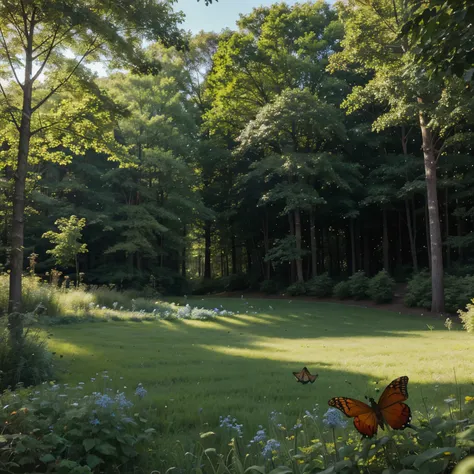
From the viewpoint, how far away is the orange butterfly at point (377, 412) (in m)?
2.12

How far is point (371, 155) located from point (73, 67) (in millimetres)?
26389

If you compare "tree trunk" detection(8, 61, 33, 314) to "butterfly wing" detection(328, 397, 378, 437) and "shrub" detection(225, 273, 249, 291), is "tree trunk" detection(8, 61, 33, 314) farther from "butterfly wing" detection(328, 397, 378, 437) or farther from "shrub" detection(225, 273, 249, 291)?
"shrub" detection(225, 273, 249, 291)

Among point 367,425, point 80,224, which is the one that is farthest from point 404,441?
point 80,224

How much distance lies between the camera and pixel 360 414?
2148 mm

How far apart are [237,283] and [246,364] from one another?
1097 inches

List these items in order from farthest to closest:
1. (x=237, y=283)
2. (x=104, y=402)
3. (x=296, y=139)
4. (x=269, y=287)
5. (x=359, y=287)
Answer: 1. (x=237, y=283)
2. (x=269, y=287)
3. (x=296, y=139)
4. (x=359, y=287)
5. (x=104, y=402)

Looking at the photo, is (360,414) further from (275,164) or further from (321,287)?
(275,164)

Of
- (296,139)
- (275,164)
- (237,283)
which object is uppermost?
(296,139)

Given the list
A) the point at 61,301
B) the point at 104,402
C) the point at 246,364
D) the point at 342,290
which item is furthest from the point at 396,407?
the point at 342,290

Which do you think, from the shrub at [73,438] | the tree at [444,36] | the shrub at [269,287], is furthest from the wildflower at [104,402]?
the shrub at [269,287]

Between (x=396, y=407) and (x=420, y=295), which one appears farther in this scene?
(x=420, y=295)

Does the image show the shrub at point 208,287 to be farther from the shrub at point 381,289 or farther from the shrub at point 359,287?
the shrub at point 381,289

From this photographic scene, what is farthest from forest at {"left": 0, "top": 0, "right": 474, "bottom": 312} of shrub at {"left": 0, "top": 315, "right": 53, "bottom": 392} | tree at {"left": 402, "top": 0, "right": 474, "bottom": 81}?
tree at {"left": 402, "top": 0, "right": 474, "bottom": 81}

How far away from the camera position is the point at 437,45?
4.05m
